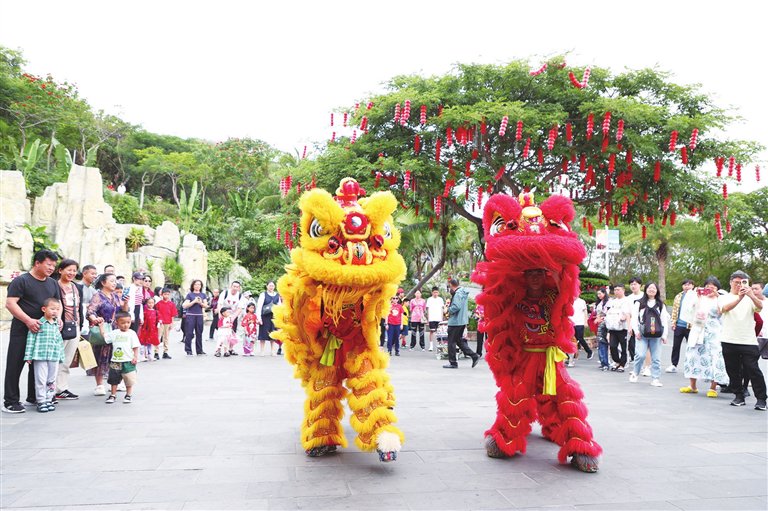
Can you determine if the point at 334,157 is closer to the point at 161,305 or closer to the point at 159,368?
the point at 161,305

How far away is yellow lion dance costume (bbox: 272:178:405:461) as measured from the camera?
392 centimetres

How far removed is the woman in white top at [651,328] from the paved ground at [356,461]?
48.0 inches

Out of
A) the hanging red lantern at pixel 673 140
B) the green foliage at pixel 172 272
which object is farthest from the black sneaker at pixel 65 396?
the green foliage at pixel 172 272

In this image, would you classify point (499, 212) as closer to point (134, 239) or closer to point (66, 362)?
point (66, 362)

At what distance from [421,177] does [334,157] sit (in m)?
2.24

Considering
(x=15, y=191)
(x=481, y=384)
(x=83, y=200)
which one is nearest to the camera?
(x=481, y=384)

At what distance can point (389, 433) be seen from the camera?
12.6 ft

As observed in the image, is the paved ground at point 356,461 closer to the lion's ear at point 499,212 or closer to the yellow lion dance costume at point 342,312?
the yellow lion dance costume at point 342,312

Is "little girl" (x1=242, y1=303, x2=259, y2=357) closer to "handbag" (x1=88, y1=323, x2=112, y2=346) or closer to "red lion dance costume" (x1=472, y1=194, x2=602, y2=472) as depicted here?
"handbag" (x1=88, y1=323, x2=112, y2=346)

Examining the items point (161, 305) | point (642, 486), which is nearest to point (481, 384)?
point (642, 486)

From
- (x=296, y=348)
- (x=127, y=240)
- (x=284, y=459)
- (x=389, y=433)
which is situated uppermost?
(x=127, y=240)

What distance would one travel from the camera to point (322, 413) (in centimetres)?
424

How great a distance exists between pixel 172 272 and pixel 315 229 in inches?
884

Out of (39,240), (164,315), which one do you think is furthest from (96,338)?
(39,240)
